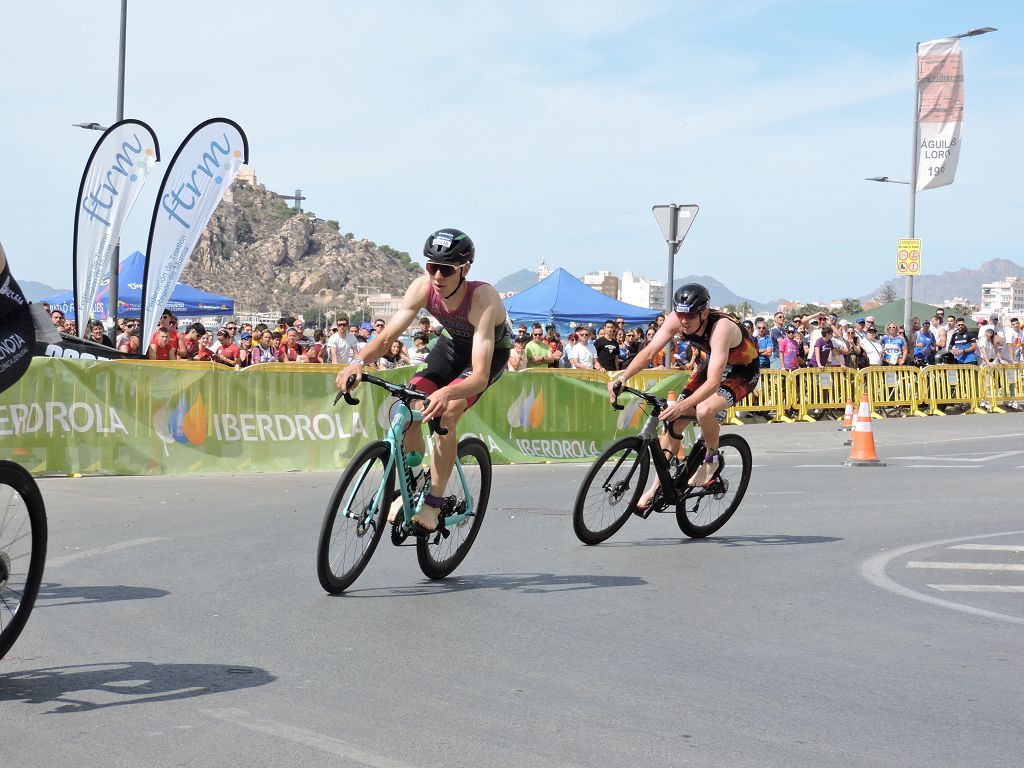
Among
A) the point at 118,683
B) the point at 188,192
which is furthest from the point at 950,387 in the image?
the point at 118,683

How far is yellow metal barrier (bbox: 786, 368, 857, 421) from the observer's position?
81.3 ft

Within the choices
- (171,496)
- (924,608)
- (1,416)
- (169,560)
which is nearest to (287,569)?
(169,560)

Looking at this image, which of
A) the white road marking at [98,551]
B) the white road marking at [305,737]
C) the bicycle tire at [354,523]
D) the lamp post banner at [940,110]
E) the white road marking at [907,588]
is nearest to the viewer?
the white road marking at [305,737]

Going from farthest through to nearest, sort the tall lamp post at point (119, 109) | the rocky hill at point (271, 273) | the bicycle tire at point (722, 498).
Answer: the rocky hill at point (271, 273), the tall lamp post at point (119, 109), the bicycle tire at point (722, 498)

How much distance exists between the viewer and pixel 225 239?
188000 mm

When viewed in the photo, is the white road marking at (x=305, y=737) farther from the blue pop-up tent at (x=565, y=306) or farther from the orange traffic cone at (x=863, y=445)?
the blue pop-up tent at (x=565, y=306)

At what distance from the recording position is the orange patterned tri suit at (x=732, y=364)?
905 centimetres

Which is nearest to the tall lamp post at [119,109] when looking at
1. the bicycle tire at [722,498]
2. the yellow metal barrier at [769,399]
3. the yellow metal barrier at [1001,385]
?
the yellow metal barrier at [769,399]

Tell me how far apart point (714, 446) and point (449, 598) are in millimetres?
3123

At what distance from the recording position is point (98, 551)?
8484mm

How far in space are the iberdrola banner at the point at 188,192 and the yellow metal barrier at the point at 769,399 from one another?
1039 centimetres

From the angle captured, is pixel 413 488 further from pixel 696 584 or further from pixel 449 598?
pixel 696 584

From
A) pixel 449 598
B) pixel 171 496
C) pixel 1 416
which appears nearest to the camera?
pixel 449 598

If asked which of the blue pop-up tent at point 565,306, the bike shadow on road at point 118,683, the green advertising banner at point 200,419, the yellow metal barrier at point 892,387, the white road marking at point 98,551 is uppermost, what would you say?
the blue pop-up tent at point 565,306
